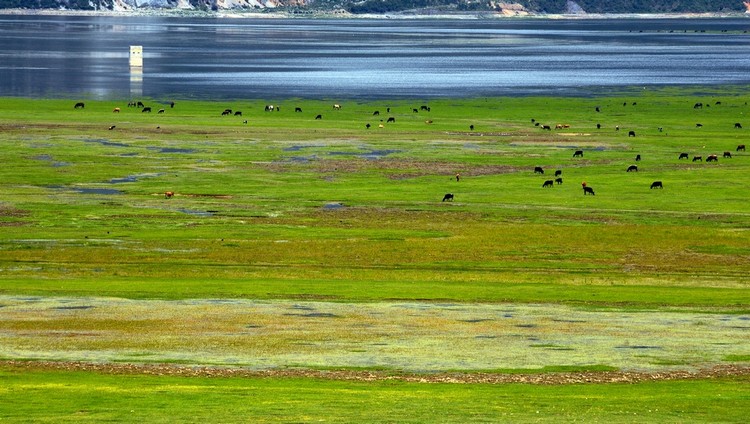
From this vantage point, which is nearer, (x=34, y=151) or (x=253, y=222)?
(x=253, y=222)

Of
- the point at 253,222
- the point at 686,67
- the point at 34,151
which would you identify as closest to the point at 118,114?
the point at 34,151

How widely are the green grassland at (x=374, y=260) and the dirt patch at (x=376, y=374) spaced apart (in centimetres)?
61

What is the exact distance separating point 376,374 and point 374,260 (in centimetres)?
1854

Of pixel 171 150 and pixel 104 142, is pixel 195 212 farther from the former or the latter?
pixel 104 142

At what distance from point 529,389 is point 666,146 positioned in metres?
59.8

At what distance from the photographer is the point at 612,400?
85.5 feet

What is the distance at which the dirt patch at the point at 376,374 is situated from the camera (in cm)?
2847

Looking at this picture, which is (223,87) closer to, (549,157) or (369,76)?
(369,76)

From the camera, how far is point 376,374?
28.9 metres

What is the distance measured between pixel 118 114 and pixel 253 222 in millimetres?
50219

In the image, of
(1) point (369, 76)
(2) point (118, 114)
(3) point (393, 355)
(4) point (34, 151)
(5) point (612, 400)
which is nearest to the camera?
(5) point (612, 400)

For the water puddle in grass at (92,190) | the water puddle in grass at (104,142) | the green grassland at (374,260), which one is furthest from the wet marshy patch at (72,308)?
the water puddle in grass at (104,142)

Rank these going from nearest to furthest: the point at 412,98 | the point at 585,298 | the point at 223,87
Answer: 1. the point at 585,298
2. the point at 412,98
3. the point at 223,87

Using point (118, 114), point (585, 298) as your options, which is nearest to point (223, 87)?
point (118, 114)
